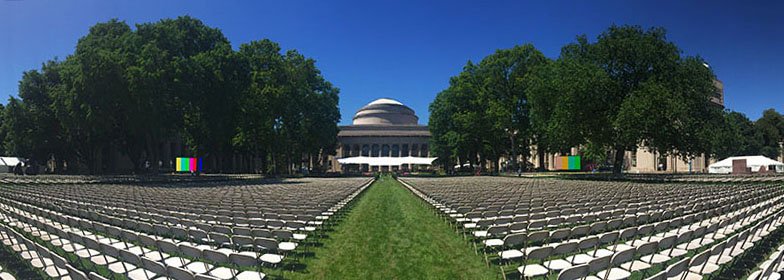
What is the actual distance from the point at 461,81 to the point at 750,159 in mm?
27606

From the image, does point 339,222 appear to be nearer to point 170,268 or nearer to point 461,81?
point 170,268

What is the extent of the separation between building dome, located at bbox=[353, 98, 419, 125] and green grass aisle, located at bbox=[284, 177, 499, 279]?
337 ft

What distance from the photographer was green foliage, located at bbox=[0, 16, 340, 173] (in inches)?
1278

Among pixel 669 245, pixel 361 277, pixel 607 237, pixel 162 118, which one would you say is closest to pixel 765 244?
pixel 669 245

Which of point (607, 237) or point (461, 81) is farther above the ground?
point (461, 81)

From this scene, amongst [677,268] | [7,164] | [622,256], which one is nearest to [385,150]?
[7,164]

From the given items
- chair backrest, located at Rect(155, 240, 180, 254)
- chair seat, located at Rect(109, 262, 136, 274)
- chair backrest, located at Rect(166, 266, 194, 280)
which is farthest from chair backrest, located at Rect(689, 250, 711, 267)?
chair seat, located at Rect(109, 262, 136, 274)

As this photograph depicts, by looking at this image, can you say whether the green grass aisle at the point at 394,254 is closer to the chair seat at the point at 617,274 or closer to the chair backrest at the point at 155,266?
the chair seat at the point at 617,274

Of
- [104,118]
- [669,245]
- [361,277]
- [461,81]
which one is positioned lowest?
[361,277]

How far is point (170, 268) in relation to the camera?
4480mm

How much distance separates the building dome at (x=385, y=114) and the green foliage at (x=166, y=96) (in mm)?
58984

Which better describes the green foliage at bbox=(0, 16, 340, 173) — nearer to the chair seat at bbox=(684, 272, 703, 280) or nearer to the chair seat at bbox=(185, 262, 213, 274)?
the chair seat at bbox=(185, 262, 213, 274)

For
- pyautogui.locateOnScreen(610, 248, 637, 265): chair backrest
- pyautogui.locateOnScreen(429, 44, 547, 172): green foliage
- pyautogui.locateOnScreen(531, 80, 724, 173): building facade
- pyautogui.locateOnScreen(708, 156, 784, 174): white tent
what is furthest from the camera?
pyautogui.locateOnScreen(531, 80, 724, 173): building facade

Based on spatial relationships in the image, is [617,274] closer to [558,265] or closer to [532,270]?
[558,265]
